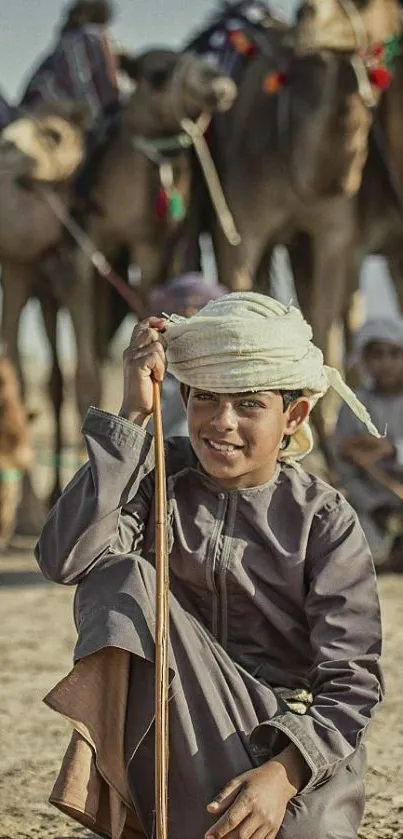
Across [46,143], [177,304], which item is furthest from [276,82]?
[177,304]

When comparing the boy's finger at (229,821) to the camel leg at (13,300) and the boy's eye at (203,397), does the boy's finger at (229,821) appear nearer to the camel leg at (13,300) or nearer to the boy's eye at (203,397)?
the boy's eye at (203,397)

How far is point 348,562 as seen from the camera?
9.09ft

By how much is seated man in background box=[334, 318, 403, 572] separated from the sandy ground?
0.23m

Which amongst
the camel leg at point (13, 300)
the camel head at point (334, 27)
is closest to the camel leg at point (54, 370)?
the camel leg at point (13, 300)

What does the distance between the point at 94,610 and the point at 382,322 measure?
14.8ft

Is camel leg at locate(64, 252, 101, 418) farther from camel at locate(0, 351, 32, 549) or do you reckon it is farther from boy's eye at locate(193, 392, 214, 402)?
boy's eye at locate(193, 392, 214, 402)

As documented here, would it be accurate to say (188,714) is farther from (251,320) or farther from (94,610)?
(251,320)

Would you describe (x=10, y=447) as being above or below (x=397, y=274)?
below

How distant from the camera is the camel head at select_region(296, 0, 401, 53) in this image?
28.8 ft

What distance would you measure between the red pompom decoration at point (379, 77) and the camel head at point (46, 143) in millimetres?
1666

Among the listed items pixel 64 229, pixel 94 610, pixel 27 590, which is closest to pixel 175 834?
pixel 94 610

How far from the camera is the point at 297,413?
2.93 metres

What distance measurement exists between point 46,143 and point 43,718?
5.27 m

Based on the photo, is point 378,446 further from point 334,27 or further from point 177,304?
point 334,27
